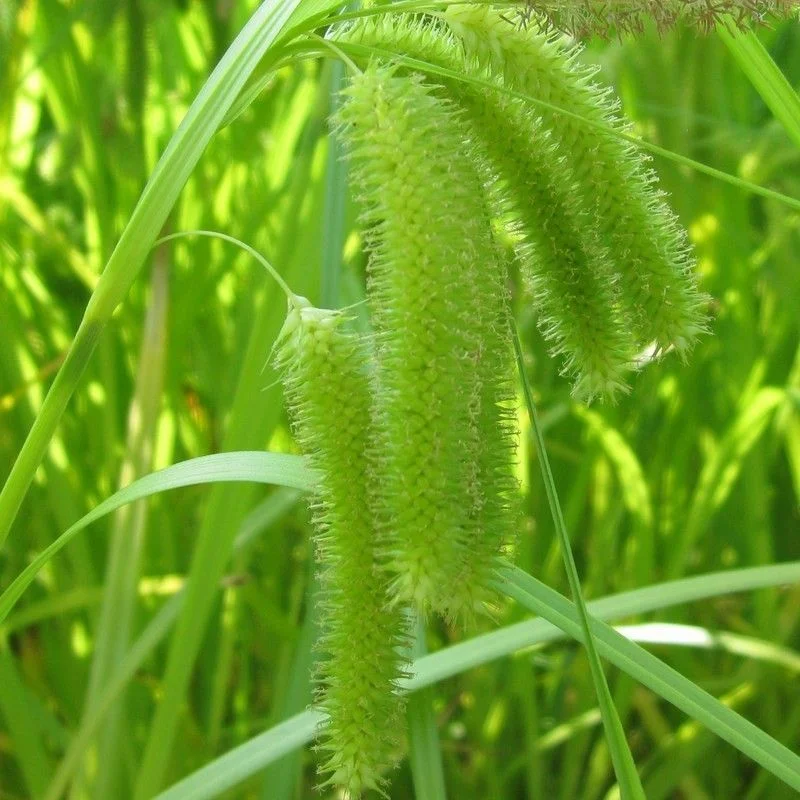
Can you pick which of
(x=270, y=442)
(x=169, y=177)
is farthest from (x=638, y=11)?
(x=270, y=442)

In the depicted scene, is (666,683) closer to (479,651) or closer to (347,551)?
(479,651)

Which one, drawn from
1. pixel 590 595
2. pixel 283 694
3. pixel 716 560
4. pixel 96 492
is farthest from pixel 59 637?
pixel 716 560

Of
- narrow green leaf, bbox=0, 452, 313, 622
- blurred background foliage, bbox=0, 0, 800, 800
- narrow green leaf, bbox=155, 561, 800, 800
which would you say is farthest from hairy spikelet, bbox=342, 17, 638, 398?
blurred background foliage, bbox=0, 0, 800, 800

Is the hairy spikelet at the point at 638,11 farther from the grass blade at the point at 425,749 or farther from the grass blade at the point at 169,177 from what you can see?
the grass blade at the point at 425,749

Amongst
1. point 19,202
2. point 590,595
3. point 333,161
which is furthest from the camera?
point 590,595

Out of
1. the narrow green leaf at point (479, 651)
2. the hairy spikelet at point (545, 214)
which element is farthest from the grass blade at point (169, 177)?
the narrow green leaf at point (479, 651)

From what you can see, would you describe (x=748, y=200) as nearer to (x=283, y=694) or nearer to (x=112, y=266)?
(x=283, y=694)
